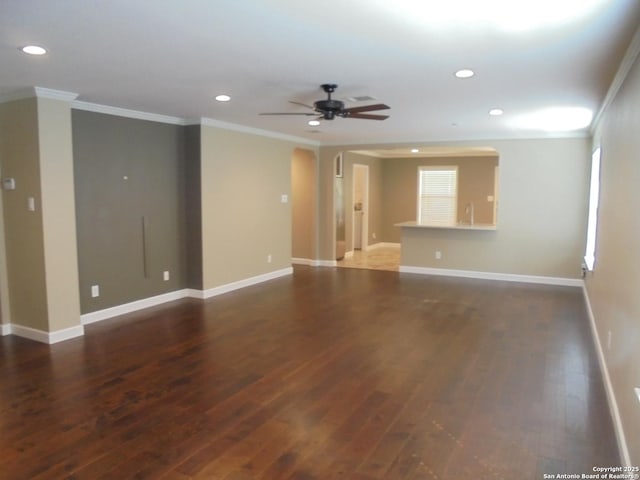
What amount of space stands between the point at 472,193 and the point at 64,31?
9487 millimetres

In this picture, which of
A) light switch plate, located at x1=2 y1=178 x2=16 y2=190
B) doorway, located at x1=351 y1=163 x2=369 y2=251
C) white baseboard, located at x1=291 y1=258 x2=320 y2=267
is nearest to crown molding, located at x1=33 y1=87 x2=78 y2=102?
light switch plate, located at x1=2 y1=178 x2=16 y2=190

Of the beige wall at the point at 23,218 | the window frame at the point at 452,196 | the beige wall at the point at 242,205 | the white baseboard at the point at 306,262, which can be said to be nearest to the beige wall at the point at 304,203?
the white baseboard at the point at 306,262

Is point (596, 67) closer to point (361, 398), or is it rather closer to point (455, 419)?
point (455, 419)

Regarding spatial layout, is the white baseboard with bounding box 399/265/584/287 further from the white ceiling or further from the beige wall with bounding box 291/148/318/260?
the white ceiling

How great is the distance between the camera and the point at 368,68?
11.5 feet

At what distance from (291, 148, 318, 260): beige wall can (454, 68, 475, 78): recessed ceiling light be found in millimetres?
5314

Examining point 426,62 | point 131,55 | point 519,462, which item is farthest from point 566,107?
point 131,55

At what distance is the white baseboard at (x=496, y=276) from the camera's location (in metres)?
7.23

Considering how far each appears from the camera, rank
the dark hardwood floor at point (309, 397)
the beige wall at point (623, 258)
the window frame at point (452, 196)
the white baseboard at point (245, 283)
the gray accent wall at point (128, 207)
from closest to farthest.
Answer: the beige wall at point (623, 258)
the dark hardwood floor at point (309, 397)
the gray accent wall at point (128, 207)
the white baseboard at point (245, 283)
the window frame at point (452, 196)

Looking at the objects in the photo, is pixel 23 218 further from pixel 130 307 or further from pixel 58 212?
pixel 130 307

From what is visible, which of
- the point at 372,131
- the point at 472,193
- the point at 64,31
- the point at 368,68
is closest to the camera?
the point at 64,31

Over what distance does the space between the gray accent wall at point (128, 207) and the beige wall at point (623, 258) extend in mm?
4810

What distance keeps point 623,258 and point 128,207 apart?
491 centimetres

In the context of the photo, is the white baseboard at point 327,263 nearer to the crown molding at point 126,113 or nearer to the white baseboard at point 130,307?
→ the white baseboard at point 130,307
